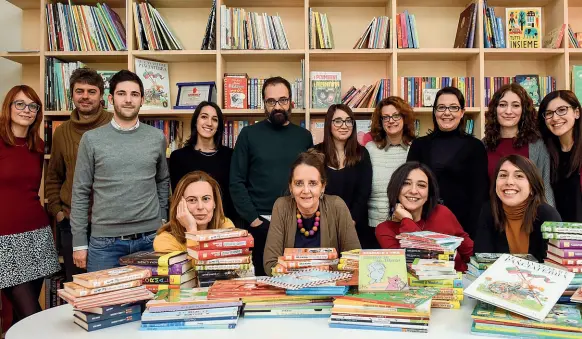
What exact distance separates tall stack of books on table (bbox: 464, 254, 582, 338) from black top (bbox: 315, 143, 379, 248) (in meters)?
1.25

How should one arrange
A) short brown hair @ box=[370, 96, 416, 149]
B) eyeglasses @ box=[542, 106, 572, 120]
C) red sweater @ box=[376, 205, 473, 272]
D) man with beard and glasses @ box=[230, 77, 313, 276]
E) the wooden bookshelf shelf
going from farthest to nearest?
1. the wooden bookshelf shelf
2. short brown hair @ box=[370, 96, 416, 149]
3. man with beard and glasses @ box=[230, 77, 313, 276]
4. eyeglasses @ box=[542, 106, 572, 120]
5. red sweater @ box=[376, 205, 473, 272]

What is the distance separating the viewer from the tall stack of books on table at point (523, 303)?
4.59ft

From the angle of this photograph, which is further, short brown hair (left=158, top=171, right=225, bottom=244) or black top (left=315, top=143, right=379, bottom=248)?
black top (left=315, top=143, right=379, bottom=248)

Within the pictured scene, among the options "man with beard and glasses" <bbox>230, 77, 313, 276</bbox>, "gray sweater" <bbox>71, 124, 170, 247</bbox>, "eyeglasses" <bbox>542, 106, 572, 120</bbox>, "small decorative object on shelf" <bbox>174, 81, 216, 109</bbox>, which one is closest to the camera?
"gray sweater" <bbox>71, 124, 170, 247</bbox>

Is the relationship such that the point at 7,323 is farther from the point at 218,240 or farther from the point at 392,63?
the point at 392,63

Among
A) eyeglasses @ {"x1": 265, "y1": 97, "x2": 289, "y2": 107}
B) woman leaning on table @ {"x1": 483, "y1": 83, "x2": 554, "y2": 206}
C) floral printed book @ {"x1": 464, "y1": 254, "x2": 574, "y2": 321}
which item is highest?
eyeglasses @ {"x1": 265, "y1": 97, "x2": 289, "y2": 107}

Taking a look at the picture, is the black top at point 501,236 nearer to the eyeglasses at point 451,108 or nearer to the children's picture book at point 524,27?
the eyeglasses at point 451,108

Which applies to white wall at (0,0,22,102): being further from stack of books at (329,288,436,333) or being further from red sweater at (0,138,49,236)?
stack of books at (329,288,436,333)

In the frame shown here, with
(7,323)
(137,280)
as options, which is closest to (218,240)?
(137,280)

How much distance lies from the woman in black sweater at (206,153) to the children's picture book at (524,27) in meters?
2.41

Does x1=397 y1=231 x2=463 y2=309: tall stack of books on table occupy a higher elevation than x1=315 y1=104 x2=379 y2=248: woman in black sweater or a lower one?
lower

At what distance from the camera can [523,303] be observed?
4.81 ft

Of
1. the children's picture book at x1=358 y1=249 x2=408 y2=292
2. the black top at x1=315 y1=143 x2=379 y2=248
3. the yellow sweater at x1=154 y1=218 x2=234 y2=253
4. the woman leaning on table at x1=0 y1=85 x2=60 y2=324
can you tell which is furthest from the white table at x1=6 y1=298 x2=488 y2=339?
the black top at x1=315 y1=143 x2=379 y2=248

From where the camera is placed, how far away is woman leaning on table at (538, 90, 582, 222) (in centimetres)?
269
